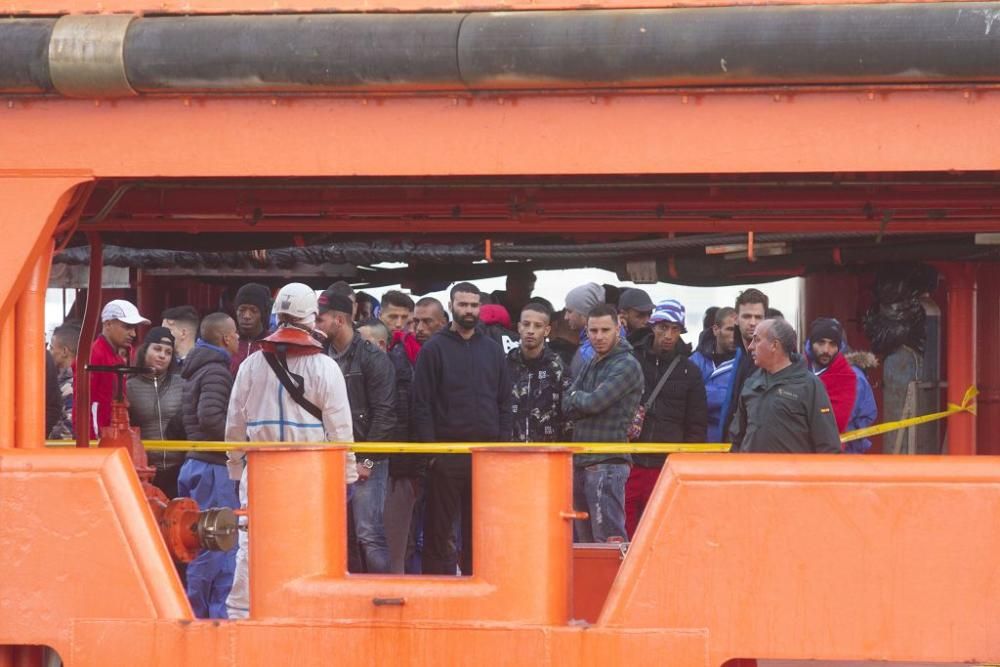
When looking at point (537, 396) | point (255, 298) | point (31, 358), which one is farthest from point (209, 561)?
point (31, 358)

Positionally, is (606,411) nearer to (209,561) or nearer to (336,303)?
(336,303)

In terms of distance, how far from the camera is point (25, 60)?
495cm

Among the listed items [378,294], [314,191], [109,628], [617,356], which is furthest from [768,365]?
[378,294]

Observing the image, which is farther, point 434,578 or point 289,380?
point 289,380

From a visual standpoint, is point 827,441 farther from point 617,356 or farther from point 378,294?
point 378,294

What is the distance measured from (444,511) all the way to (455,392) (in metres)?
0.66

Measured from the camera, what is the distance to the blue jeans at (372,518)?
26.2ft

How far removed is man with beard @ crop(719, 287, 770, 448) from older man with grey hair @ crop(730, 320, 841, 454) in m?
1.54

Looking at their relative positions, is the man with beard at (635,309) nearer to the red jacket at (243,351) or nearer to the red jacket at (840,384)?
the red jacket at (840,384)

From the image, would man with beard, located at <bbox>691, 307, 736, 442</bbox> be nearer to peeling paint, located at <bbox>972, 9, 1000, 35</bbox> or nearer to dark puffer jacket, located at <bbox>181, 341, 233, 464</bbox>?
dark puffer jacket, located at <bbox>181, 341, 233, 464</bbox>

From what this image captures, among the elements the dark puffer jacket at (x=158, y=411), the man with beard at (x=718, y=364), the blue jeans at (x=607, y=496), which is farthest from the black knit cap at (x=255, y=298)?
the man with beard at (x=718, y=364)

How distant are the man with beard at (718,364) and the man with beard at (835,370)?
2.49ft

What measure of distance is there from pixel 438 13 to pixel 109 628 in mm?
2277

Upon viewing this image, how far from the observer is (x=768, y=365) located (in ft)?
22.5
